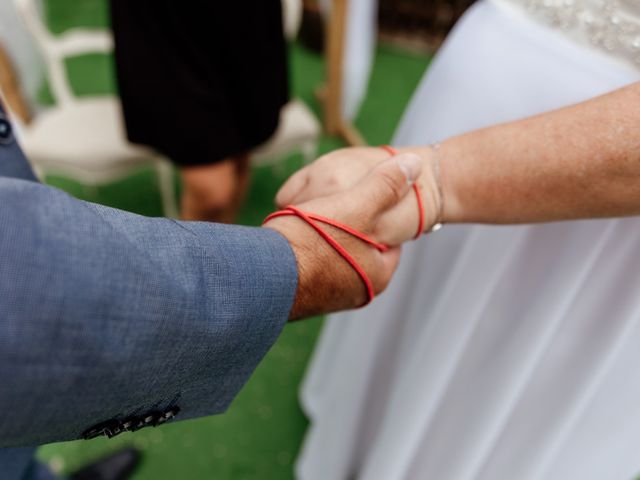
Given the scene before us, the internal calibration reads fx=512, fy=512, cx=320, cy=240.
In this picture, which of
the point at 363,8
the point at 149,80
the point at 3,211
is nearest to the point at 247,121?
the point at 149,80

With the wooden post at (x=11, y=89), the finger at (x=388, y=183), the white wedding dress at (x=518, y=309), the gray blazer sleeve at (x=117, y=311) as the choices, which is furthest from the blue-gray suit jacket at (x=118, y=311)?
the wooden post at (x=11, y=89)

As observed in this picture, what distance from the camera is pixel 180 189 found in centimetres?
205

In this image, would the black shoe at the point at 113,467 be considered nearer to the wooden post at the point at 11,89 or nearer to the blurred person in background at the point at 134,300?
the blurred person in background at the point at 134,300

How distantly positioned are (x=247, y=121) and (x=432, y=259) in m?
0.78

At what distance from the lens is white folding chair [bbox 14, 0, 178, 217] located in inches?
59.7

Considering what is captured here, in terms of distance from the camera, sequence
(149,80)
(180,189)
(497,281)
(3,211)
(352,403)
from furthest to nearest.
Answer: (180,189) → (149,80) → (352,403) → (497,281) → (3,211)

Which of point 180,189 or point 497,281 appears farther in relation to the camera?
point 180,189

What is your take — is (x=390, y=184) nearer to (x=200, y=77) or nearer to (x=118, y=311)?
(x=118, y=311)

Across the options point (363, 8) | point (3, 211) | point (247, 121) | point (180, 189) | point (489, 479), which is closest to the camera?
point (3, 211)

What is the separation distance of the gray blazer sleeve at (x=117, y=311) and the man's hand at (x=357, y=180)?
170 millimetres

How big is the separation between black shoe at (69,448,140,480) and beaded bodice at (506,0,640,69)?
123 cm

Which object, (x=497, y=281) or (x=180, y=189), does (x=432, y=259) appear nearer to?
(x=497, y=281)

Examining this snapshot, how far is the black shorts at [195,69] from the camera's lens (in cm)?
117

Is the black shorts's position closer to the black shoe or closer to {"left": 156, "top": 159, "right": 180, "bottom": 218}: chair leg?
{"left": 156, "top": 159, "right": 180, "bottom": 218}: chair leg
